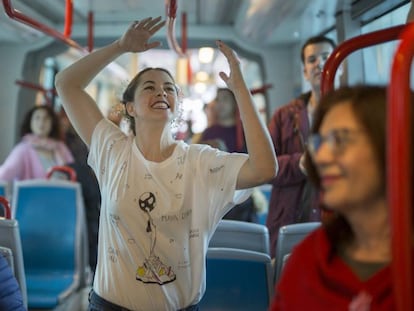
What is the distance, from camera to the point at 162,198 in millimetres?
1467

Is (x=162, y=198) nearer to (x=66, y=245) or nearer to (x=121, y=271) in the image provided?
(x=121, y=271)

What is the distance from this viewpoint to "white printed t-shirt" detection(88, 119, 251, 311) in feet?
4.73

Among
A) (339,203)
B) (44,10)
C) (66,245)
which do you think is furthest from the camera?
(44,10)

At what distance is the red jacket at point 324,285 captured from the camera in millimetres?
852

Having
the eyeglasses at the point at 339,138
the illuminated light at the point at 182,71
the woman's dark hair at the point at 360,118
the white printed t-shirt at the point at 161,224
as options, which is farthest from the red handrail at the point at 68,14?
the illuminated light at the point at 182,71

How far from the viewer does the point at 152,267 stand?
4.75 feet

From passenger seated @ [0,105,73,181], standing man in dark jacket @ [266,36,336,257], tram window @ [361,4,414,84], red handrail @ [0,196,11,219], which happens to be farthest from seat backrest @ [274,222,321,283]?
passenger seated @ [0,105,73,181]

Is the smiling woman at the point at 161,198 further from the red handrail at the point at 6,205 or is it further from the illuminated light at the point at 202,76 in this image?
the illuminated light at the point at 202,76

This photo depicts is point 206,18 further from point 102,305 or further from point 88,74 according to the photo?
point 102,305

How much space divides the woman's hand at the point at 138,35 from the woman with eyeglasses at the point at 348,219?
0.79 metres

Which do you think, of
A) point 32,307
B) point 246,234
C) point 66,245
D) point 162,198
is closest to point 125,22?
point 66,245

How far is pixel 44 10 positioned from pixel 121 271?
3866mm

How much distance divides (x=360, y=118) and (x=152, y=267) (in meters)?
0.78

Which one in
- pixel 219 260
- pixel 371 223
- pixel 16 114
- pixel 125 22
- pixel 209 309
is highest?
pixel 125 22
